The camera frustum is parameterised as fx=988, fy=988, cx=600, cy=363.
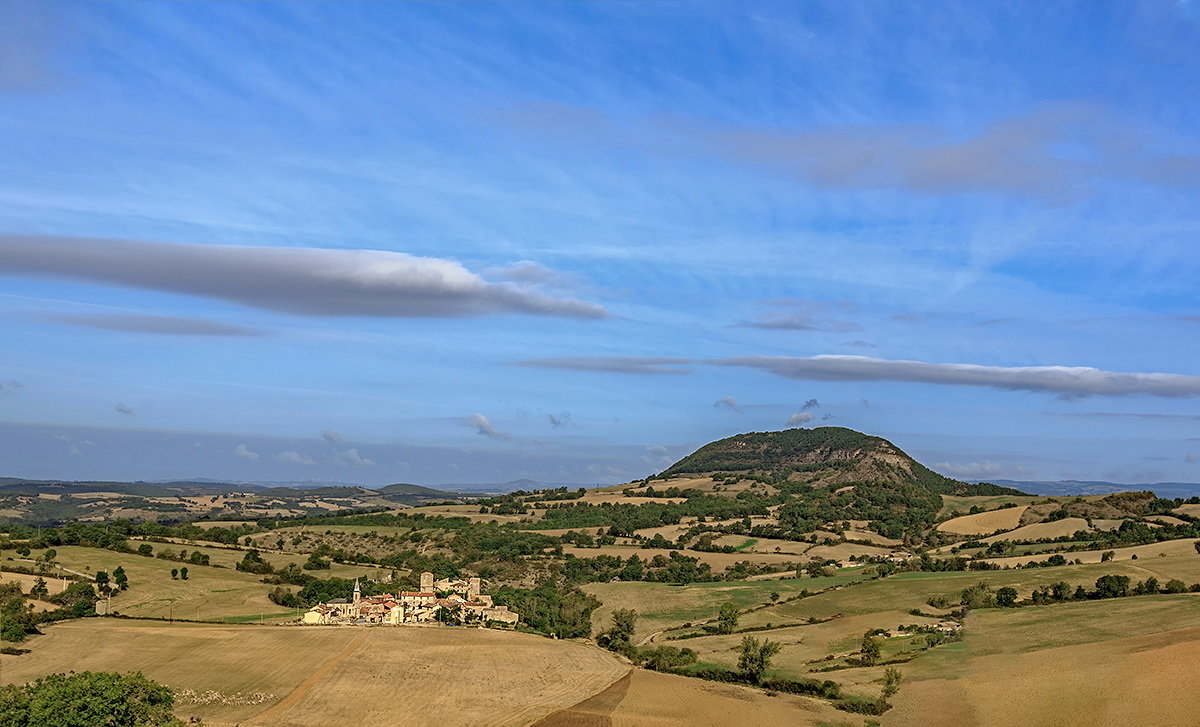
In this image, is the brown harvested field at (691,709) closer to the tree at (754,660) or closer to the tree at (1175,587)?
the tree at (754,660)

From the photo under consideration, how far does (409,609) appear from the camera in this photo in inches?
4838

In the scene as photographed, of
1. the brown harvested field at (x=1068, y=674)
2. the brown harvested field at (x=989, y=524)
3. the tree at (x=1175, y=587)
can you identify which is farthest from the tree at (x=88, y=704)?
the brown harvested field at (x=989, y=524)

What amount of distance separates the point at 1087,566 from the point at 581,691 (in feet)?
253

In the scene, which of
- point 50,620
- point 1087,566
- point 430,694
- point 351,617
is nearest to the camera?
point 430,694

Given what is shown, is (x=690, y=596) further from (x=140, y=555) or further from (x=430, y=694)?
(x=140, y=555)

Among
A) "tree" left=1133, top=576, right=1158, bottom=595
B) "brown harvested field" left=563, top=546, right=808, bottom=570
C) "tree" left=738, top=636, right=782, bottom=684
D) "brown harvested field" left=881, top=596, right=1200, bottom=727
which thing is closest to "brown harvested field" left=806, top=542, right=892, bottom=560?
"brown harvested field" left=563, top=546, right=808, bottom=570

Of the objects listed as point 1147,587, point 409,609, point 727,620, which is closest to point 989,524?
point 1147,587

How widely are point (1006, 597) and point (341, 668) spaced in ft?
241

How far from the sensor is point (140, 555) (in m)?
147

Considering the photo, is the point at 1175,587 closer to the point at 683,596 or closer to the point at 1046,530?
the point at 683,596

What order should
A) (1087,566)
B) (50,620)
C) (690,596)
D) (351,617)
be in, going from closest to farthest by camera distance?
(50,620), (351,617), (1087,566), (690,596)

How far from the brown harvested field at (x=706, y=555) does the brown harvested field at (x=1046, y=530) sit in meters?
36.5

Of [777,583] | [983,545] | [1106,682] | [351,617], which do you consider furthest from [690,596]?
[1106,682]

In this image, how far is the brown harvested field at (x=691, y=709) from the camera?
7044cm
